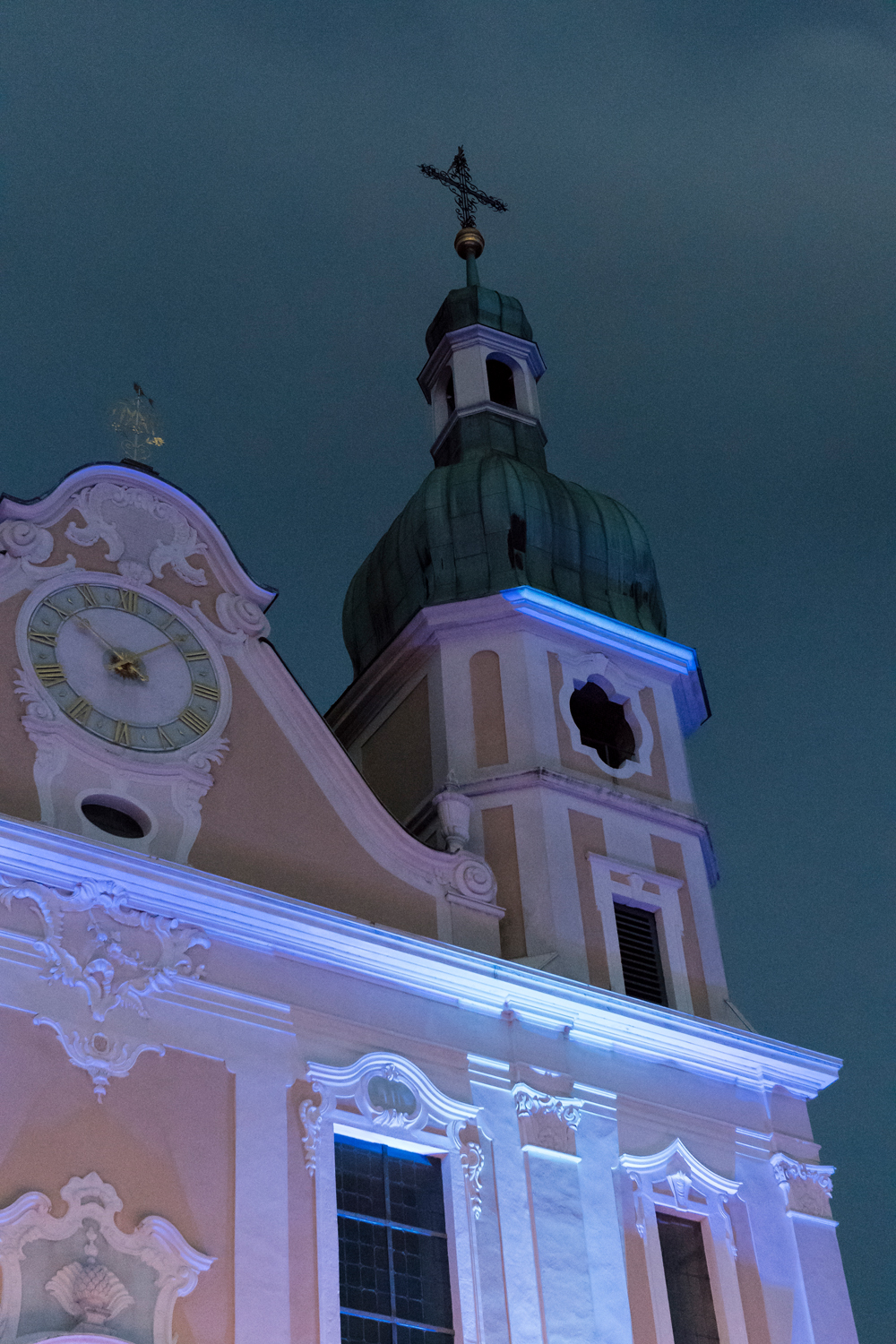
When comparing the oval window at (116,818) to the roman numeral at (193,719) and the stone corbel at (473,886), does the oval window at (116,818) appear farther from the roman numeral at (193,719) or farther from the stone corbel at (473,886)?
the stone corbel at (473,886)

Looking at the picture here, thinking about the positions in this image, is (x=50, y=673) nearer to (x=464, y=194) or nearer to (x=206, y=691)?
(x=206, y=691)

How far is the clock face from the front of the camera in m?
19.0

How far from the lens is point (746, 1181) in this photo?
20.1 m

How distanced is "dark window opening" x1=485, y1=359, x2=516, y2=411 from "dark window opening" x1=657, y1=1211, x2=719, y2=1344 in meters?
11.5

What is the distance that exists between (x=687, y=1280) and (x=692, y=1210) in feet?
2.02

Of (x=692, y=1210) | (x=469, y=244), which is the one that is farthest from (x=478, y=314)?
(x=692, y=1210)

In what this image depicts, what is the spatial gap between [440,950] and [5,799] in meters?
4.07

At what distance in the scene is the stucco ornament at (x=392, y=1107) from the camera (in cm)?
1794

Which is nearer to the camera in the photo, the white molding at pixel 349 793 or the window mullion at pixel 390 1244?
the window mullion at pixel 390 1244

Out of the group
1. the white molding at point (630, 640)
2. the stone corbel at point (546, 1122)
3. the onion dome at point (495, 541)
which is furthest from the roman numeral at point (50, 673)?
the white molding at point (630, 640)

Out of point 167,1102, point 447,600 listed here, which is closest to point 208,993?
point 167,1102

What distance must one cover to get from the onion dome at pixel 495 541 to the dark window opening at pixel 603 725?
1.12m

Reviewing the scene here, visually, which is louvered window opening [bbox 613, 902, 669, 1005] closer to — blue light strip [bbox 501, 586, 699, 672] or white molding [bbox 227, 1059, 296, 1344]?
blue light strip [bbox 501, 586, 699, 672]

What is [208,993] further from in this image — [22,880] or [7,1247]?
[7,1247]
